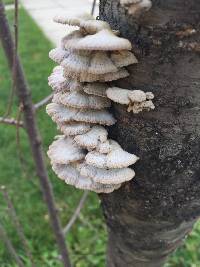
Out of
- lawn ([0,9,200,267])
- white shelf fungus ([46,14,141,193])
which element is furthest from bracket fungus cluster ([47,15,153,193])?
lawn ([0,9,200,267])

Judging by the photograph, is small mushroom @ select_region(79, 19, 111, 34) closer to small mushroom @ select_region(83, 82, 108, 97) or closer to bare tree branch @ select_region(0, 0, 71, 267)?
small mushroom @ select_region(83, 82, 108, 97)

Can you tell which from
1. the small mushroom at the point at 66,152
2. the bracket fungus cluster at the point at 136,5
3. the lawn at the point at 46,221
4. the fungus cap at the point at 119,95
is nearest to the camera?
the bracket fungus cluster at the point at 136,5

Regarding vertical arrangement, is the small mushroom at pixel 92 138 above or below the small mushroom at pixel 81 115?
below

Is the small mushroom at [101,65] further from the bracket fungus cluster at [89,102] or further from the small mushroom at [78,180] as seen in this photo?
the small mushroom at [78,180]

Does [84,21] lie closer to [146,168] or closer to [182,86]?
[182,86]

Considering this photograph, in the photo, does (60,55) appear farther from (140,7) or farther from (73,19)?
(140,7)

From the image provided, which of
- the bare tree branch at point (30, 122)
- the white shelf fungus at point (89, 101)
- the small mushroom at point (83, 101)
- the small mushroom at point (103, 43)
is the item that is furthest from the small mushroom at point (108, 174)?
the bare tree branch at point (30, 122)
